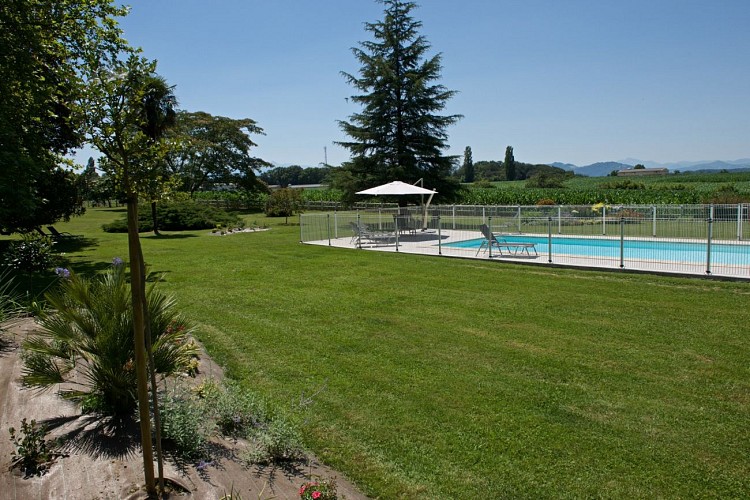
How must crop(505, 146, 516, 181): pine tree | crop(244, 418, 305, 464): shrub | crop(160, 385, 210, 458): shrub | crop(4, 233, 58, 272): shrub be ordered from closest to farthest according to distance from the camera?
crop(160, 385, 210, 458): shrub, crop(244, 418, 305, 464): shrub, crop(4, 233, 58, 272): shrub, crop(505, 146, 516, 181): pine tree

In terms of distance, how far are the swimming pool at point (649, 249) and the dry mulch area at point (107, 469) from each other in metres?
13.0

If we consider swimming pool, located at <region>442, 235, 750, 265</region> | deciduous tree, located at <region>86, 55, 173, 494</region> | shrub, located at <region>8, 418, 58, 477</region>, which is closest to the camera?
deciduous tree, located at <region>86, 55, 173, 494</region>

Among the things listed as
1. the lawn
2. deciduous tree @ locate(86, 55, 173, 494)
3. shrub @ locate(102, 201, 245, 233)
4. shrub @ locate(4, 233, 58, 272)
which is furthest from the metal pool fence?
deciduous tree @ locate(86, 55, 173, 494)

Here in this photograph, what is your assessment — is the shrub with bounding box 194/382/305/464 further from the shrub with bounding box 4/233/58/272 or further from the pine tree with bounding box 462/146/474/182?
the pine tree with bounding box 462/146/474/182

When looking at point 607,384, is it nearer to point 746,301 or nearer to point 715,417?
point 715,417

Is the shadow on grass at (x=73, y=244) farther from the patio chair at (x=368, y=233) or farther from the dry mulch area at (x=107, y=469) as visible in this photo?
the dry mulch area at (x=107, y=469)

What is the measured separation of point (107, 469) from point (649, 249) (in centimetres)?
1731

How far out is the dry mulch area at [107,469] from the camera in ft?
10.6

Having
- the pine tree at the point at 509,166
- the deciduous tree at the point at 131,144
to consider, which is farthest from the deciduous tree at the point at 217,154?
the pine tree at the point at 509,166

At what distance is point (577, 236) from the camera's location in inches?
799

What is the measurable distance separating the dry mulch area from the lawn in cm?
66

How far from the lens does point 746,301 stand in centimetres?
948

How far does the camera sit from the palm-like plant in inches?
160

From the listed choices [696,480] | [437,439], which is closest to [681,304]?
[696,480]
